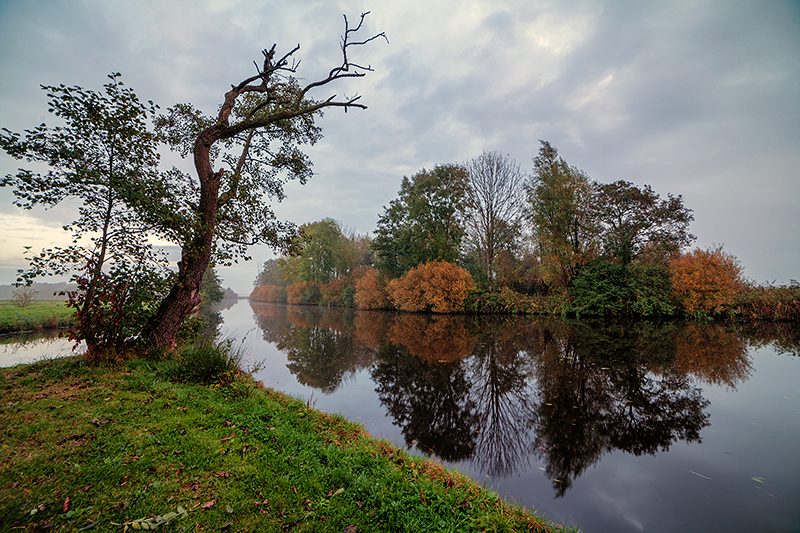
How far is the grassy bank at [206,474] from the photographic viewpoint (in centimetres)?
230

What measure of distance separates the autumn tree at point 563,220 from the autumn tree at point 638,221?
3.44ft

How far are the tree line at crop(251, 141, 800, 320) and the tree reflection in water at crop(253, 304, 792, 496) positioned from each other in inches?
278

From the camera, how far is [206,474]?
9.25 ft

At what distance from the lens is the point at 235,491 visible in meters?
2.63

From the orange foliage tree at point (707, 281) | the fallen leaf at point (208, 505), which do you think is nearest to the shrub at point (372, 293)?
the orange foliage tree at point (707, 281)

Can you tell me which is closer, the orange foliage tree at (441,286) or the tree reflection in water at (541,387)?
the tree reflection in water at (541,387)

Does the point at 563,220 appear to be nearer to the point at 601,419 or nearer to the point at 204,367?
the point at 601,419

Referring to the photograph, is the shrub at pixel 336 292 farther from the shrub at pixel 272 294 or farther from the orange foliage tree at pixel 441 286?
the shrub at pixel 272 294

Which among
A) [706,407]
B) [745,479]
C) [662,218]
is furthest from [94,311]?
[662,218]

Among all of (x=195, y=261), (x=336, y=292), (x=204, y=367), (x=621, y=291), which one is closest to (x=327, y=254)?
(x=336, y=292)

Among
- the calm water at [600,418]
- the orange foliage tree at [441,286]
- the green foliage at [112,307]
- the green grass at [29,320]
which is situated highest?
the orange foliage tree at [441,286]

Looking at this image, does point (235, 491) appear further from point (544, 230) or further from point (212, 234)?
point (544, 230)

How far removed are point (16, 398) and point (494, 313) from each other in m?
25.2

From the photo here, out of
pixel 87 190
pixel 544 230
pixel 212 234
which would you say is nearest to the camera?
pixel 87 190
